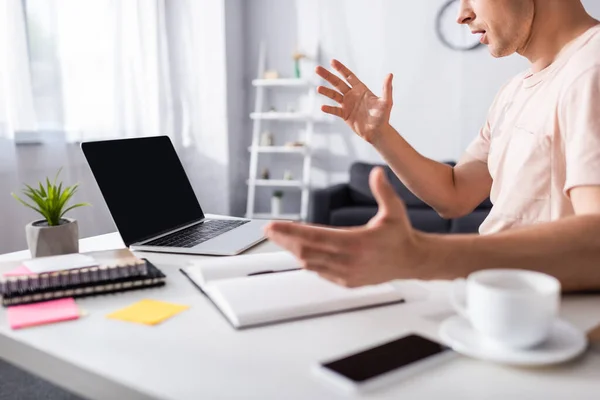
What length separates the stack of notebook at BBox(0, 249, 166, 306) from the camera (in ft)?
2.57

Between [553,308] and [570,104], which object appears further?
[570,104]

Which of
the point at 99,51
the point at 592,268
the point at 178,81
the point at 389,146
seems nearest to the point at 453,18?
the point at 178,81

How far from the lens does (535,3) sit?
1.09 metres

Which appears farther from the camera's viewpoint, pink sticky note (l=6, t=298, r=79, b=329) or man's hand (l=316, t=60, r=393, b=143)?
man's hand (l=316, t=60, r=393, b=143)

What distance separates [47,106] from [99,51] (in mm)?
486

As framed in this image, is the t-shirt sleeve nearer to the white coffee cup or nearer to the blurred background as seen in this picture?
the white coffee cup

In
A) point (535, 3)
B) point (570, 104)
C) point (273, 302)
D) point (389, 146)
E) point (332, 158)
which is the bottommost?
point (332, 158)

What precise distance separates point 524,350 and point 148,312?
452 millimetres

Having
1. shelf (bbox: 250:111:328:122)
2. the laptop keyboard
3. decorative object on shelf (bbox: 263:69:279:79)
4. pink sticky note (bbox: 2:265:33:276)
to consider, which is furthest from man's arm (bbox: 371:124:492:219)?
decorative object on shelf (bbox: 263:69:279:79)

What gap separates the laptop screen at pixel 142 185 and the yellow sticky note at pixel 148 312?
1.18 feet

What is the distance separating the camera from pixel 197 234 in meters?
1.23

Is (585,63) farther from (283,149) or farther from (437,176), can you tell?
(283,149)

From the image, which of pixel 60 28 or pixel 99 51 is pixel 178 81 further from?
pixel 60 28

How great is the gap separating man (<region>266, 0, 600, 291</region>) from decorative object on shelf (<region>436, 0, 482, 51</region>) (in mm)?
2782
